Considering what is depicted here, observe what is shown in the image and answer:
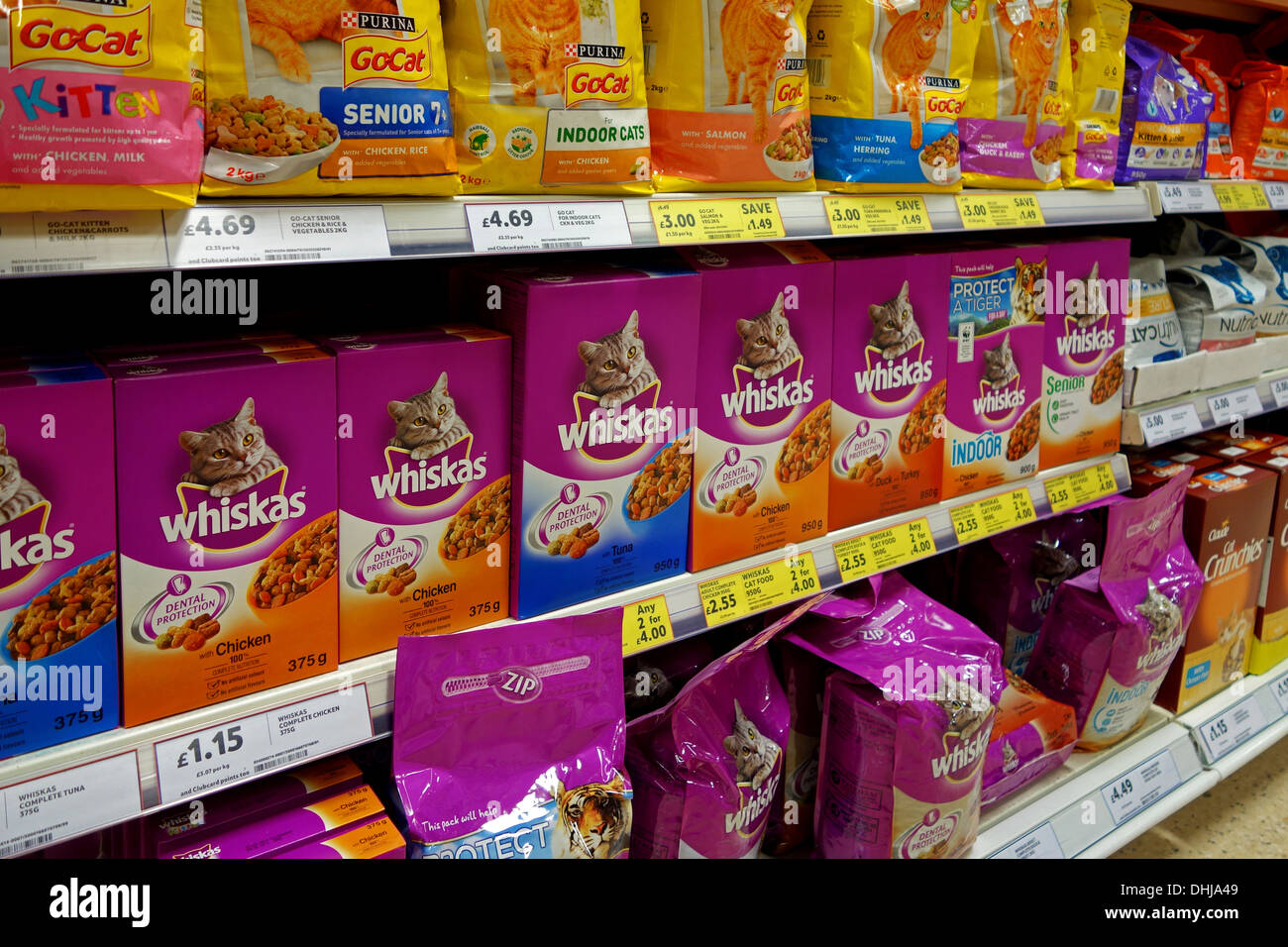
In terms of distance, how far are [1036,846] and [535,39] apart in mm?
1584

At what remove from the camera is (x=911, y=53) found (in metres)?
1.44

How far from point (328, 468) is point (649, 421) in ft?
1.38

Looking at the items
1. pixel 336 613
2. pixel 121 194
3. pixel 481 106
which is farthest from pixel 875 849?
pixel 121 194

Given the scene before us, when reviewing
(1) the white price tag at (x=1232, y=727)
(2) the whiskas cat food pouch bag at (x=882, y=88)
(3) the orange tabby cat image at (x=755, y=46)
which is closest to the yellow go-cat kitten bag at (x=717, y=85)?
(3) the orange tabby cat image at (x=755, y=46)

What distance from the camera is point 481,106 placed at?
1.09m

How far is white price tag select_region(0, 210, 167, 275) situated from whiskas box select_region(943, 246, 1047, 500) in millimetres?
1204

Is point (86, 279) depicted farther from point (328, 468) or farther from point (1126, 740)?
point (1126, 740)

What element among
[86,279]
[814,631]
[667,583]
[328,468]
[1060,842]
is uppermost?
[86,279]

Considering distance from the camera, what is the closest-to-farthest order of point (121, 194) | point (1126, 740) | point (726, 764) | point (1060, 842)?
point (121, 194) < point (726, 764) < point (1060, 842) < point (1126, 740)

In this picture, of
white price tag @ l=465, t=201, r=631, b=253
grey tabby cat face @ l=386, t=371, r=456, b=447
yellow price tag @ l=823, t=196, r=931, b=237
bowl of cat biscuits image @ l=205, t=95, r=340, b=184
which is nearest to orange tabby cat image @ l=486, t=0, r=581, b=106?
white price tag @ l=465, t=201, r=631, b=253

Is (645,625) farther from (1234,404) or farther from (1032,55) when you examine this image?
(1234,404)

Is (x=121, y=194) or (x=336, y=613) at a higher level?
(x=121, y=194)

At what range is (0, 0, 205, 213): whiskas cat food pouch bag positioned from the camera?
81 centimetres

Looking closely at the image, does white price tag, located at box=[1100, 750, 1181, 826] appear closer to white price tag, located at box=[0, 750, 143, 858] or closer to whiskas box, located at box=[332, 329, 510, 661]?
whiskas box, located at box=[332, 329, 510, 661]
